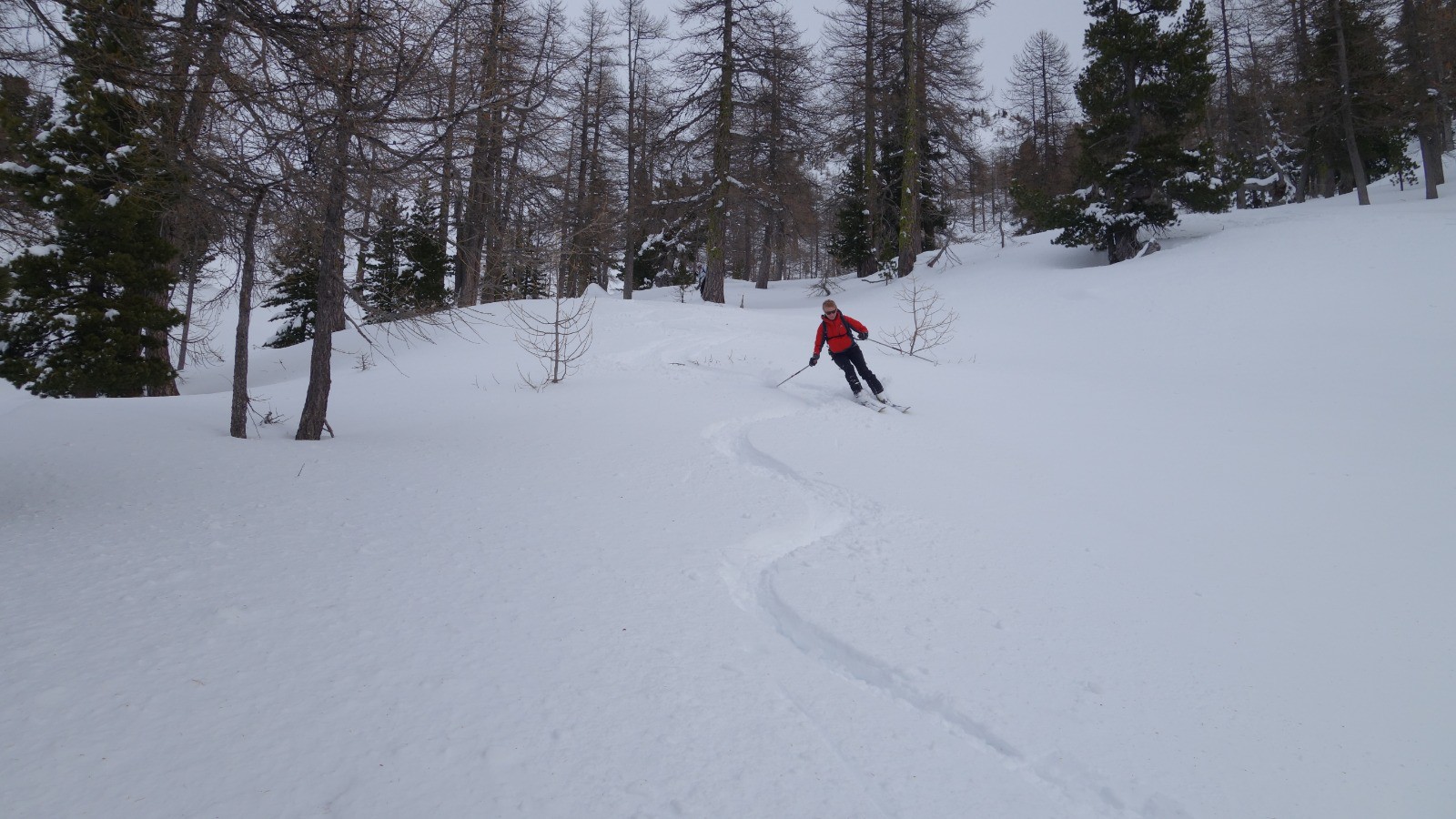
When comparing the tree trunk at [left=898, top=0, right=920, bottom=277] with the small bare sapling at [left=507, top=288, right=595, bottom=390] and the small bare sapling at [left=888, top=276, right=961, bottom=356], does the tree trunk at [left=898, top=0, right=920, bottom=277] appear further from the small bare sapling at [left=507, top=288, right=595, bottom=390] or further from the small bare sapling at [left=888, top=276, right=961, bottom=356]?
the small bare sapling at [left=507, top=288, right=595, bottom=390]

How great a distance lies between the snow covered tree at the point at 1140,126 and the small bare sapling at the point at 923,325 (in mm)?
5470

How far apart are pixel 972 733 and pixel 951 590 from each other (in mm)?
1259

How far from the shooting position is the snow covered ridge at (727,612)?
2.30 metres

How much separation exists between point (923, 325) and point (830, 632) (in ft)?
33.0

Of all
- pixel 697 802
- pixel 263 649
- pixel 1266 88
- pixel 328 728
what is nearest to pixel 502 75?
pixel 263 649

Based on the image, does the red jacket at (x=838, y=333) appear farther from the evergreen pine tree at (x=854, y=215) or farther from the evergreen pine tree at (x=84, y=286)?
the evergreen pine tree at (x=854, y=215)

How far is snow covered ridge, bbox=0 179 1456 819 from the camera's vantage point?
2.30 metres

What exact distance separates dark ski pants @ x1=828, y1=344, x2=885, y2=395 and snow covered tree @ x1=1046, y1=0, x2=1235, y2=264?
1386cm

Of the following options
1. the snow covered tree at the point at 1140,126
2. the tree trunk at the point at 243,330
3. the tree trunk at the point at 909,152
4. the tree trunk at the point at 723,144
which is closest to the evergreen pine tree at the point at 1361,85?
the snow covered tree at the point at 1140,126

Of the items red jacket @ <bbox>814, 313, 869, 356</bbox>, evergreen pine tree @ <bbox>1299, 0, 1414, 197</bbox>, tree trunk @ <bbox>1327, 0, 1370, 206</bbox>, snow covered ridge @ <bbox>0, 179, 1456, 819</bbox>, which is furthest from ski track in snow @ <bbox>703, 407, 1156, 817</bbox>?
evergreen pine tree @ <bbox>1299, 0, 1414, 197</bbox>

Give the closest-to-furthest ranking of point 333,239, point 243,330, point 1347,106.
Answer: point 333,239
point 243,330
point 1347,106

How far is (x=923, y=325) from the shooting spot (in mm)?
12398

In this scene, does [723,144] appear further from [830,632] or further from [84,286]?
[830,632]

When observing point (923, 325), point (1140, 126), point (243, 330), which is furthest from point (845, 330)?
point (1140, 126)
